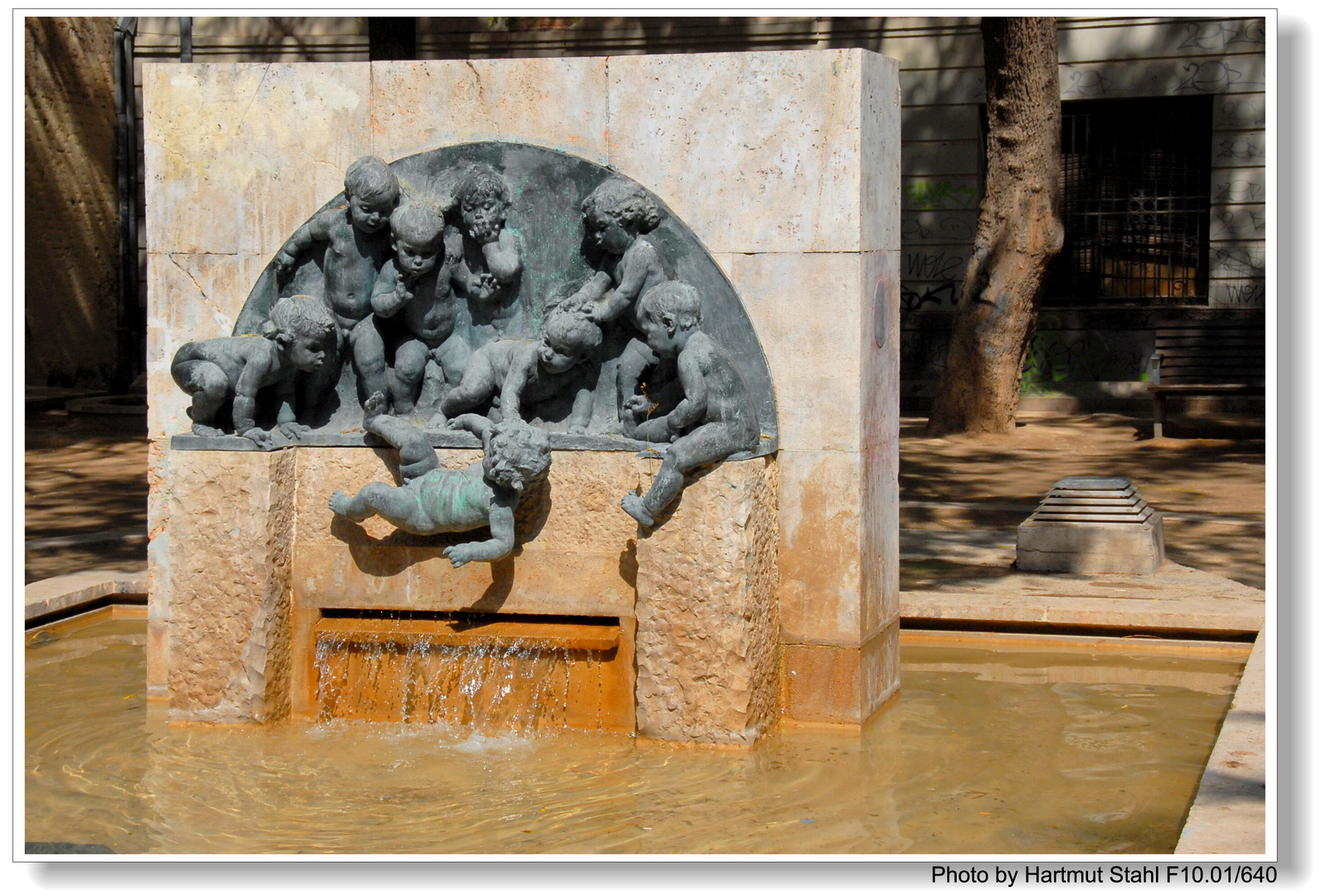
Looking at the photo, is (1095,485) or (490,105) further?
(1095,485)

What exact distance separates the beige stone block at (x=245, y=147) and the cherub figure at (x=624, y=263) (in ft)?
3.23

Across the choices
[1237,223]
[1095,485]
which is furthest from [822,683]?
[1237,223]

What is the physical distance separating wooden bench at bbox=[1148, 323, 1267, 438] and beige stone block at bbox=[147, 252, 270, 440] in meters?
11.0

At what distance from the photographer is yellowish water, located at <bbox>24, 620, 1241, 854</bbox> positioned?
184 inches

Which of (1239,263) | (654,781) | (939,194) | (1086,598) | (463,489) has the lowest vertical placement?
(654,781)

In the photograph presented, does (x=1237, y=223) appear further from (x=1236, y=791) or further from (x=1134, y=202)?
(x=1236, y=791)

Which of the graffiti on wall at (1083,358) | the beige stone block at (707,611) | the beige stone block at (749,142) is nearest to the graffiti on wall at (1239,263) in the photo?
the graffiti on wall at (1083,358)

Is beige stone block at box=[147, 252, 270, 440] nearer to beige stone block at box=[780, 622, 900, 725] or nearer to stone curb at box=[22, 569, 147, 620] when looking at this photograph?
stone curb at box=[22, 569, 147, 620]

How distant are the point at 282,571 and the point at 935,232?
44.0 ft

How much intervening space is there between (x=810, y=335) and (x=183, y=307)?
96.2 inches

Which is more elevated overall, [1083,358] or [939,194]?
[939,194]

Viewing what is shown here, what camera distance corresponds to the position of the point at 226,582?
579 centimetres

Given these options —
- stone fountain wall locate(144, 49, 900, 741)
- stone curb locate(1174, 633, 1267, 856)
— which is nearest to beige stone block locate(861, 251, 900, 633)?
stone fountain wall locate(144, 49, 900, 741)
